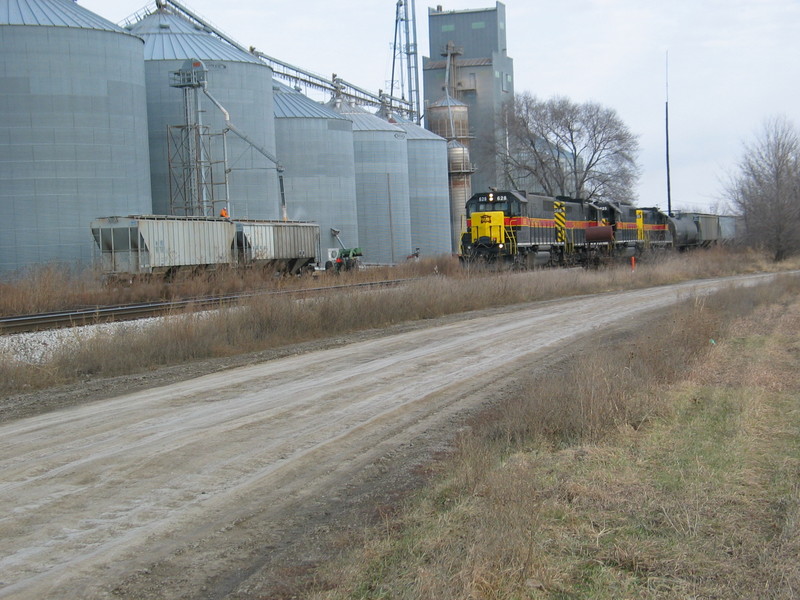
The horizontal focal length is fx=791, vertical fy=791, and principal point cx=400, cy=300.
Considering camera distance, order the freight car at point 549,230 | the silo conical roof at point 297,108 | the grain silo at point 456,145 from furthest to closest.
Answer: the grain silo at point 456,145 → the silo conical roof at point 297,108 → the freight car at point 549,230

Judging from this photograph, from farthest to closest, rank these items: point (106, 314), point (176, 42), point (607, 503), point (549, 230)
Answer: point (176, 42), point (549, 230), point (106, 314), point (607, 503)

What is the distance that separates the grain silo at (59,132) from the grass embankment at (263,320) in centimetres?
1009

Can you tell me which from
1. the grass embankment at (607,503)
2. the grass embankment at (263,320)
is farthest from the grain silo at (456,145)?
the grass embankment at (607,503)

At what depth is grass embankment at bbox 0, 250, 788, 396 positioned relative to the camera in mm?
13461

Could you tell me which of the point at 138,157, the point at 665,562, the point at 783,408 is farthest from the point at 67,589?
the point at 138,157

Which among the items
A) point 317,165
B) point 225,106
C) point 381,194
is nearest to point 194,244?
point 225,106

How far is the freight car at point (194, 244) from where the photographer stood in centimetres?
3122

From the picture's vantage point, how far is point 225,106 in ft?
144

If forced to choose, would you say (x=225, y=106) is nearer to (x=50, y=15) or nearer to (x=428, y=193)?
(x=50, y=15)

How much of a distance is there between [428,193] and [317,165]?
55.9 ft

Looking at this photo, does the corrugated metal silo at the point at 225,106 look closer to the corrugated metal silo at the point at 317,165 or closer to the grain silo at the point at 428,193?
the corrugated metal silo at the point at 317,165

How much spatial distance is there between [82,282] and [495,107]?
203ft

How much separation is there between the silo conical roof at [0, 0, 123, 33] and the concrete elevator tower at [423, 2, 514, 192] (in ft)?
→ 153

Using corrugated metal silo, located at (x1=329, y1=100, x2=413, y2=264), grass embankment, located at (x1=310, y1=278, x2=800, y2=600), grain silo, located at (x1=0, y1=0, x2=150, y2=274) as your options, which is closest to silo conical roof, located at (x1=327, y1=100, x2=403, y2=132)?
corrugated metal silo, located at (x1=329, y1=100, x2=413, y2=264)
